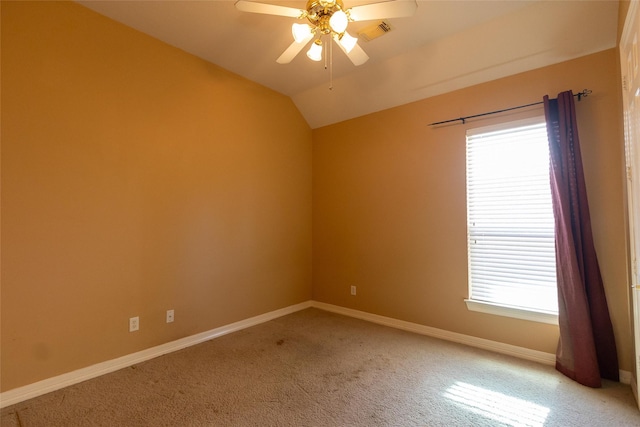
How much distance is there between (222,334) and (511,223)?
3.10 metres

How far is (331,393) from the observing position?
2.15m

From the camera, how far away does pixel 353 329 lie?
343 cm

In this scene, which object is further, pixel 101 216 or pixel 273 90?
pixel 273 90

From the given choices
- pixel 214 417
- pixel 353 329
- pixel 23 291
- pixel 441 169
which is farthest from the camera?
pixel 353 329

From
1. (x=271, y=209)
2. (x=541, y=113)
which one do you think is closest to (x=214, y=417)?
(x=271, y=209)

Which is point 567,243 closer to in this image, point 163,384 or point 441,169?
point 441,169

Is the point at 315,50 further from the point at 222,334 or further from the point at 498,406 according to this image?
the point at 222,334

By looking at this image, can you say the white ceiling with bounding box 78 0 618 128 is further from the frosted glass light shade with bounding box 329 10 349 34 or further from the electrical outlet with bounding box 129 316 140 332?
the electrical outlet with bounding box 129 316 140 332

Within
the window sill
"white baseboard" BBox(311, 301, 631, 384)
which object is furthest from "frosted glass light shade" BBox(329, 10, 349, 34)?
"white baseboard" BBox(311, 301, 631, 384)

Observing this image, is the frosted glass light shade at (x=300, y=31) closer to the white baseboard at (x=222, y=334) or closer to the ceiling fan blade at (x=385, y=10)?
the ceiling fan blade at (x=385, y=10)

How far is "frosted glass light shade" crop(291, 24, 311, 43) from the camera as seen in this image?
1.94 m

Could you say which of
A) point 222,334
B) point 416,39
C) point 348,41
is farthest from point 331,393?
point 416,39

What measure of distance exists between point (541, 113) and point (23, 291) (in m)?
4.30

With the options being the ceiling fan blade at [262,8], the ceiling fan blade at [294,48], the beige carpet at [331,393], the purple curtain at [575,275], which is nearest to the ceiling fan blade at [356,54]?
the ceiling fan blade at [294,48]
